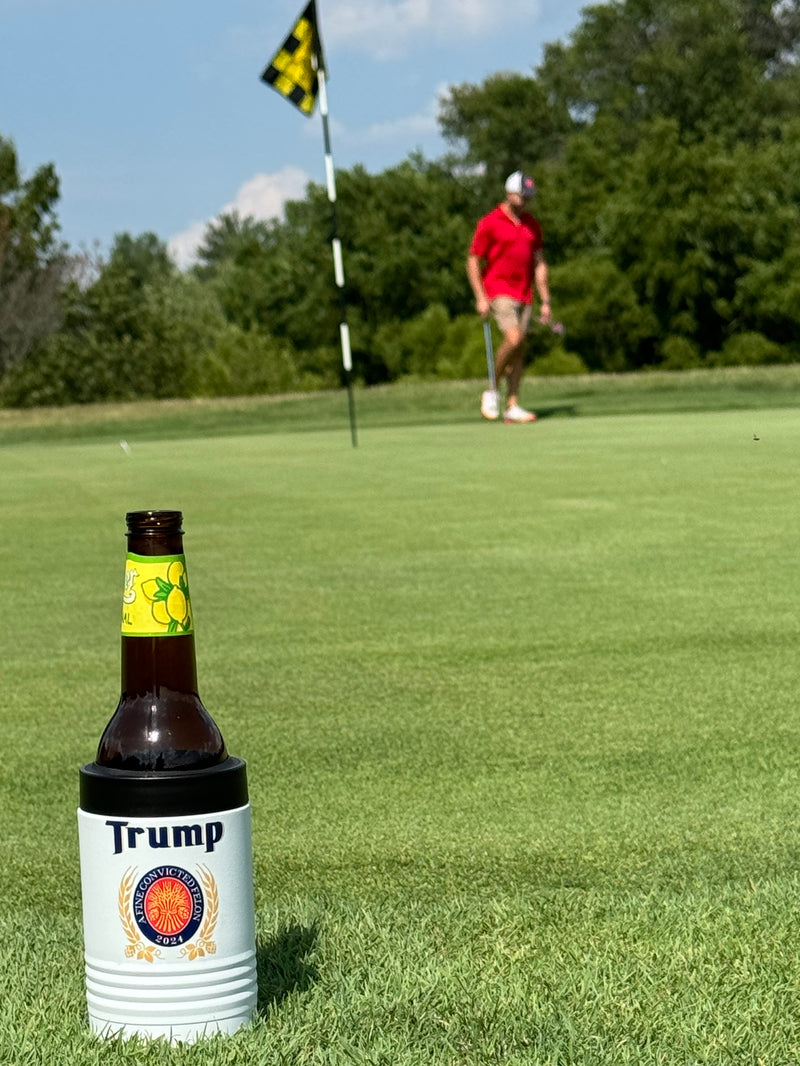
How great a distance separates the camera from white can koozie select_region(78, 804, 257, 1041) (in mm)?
2127

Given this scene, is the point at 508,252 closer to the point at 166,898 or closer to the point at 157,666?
the point at 157,666

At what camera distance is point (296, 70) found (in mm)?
19203

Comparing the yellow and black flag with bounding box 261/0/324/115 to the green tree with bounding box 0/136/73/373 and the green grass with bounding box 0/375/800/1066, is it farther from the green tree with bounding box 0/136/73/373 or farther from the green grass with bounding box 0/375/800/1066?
the green tree with bounding box 0/136/73/373

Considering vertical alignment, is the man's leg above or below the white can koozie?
above

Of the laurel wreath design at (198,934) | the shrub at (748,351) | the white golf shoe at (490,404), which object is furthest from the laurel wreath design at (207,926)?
the shrub at (748,351)

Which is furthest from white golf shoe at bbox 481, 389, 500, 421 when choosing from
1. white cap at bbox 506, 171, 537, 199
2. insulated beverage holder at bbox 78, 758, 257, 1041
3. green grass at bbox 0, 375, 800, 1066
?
insulated beverage holder at bbox 78, 758, 257, 1041

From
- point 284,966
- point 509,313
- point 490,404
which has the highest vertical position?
point 509,313

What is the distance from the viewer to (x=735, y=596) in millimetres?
6285

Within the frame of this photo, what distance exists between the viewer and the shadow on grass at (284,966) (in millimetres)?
2369

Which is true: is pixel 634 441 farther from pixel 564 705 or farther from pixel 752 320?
pixel 752 320

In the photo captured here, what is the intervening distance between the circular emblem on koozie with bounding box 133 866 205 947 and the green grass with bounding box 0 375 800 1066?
0.51 ft

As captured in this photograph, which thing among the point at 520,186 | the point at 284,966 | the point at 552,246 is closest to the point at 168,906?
the point at 284,966

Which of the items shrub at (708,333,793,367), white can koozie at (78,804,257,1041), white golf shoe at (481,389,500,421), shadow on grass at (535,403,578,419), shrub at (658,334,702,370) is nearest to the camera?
white can koozie at (78,804,257,1041)

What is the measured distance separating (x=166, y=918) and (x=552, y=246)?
6087cm
